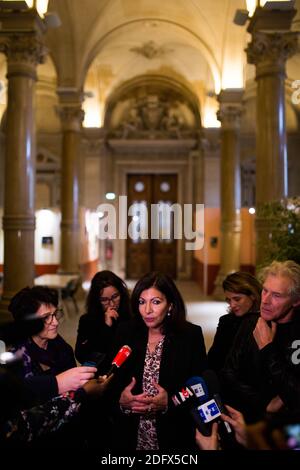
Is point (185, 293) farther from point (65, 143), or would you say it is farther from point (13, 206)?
point (13, 206)

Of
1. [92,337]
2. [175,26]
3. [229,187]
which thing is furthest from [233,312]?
[175,26]

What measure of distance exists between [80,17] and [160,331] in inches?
417

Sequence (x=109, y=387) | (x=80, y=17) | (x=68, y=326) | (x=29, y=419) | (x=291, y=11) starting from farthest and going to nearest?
(x=80, y=17) < (x=68, y=326) < (x=291, y=11) < (x=109, y=387) < (x=29, y=419)

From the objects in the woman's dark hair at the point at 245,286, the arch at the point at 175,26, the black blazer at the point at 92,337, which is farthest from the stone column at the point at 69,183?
the woman's dark hair at the point at 245,286

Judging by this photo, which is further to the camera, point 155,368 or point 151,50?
point 151,50

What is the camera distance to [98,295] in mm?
3398

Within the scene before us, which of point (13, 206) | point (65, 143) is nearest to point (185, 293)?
point (65, 143)

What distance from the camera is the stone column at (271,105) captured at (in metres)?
6.98

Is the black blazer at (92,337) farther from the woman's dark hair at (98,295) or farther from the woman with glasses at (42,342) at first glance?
the woman with glasses at (42,342)

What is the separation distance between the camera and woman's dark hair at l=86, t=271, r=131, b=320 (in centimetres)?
337

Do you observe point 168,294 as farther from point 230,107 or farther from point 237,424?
point 230,107

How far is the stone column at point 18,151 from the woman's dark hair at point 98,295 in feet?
13.3

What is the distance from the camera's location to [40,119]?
17391mm

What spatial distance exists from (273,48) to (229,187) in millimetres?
5289
